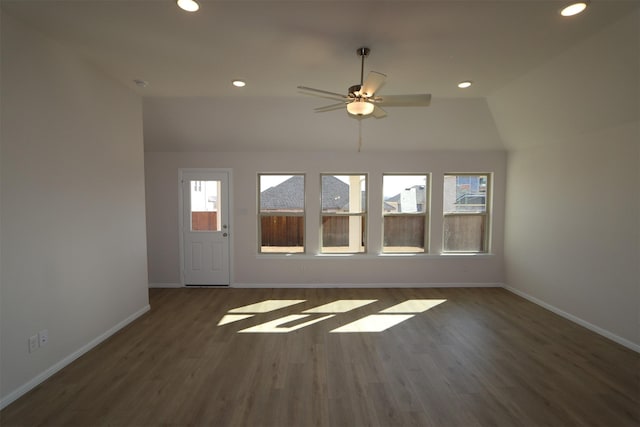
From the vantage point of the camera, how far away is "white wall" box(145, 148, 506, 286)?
16.9ft

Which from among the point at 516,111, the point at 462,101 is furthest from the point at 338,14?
the point at 516,111

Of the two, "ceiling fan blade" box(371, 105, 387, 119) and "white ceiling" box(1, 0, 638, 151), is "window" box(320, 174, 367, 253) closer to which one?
"white ceiling" box(1, 0, 638, 151)

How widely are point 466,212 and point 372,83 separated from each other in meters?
3.96

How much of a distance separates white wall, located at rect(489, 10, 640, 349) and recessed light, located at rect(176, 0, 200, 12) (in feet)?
10.6

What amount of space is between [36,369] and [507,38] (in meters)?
4.82

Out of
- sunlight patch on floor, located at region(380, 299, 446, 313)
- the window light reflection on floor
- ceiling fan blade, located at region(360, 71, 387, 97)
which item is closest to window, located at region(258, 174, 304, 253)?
the window light reflection on floor

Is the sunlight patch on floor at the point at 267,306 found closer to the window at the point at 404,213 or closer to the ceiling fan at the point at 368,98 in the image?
the window at the point at 404,213

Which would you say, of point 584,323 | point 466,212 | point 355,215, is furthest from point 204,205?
point 584,323

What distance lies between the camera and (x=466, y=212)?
5359 millimetres

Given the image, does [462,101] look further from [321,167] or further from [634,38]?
[321,167]

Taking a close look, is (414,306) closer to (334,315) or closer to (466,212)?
(334,315)

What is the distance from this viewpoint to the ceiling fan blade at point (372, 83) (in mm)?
2144

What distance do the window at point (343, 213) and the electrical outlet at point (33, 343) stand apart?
3.82 m

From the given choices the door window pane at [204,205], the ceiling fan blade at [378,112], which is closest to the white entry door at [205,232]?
the door window pane at [204,205]
